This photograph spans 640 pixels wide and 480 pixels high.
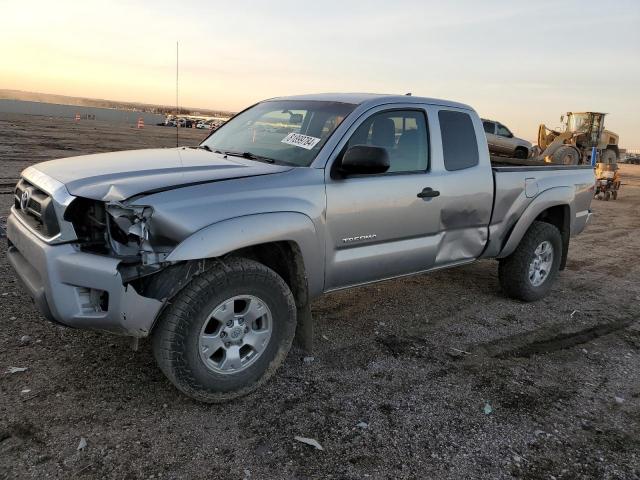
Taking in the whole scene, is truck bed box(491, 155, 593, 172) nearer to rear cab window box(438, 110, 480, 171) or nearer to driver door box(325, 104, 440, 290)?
rear cab window box(438, 110, 480, 171)

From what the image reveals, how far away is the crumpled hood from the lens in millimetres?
2936

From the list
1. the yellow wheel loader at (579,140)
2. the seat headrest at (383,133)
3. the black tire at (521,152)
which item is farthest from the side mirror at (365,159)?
the black tire at (521,152)

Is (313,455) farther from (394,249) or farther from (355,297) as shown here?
(355,297)

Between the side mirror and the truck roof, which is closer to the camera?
the side mirror

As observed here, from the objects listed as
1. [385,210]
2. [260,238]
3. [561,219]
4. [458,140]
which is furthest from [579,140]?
[260,238]

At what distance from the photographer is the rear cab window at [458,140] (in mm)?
4414

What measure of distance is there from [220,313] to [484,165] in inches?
110

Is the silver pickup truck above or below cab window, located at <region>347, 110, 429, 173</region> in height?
below

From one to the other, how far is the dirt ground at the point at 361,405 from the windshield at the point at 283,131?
1.53 meters

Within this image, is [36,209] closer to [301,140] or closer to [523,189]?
[301,140]

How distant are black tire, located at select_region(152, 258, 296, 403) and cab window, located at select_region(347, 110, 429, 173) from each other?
131cm

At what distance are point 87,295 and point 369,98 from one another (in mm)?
2479

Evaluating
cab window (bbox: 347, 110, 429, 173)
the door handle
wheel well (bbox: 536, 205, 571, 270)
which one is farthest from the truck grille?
wheel well (bbox: 536, 205, 571, 270)

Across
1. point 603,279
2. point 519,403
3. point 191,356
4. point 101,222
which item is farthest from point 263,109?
point 603,279
